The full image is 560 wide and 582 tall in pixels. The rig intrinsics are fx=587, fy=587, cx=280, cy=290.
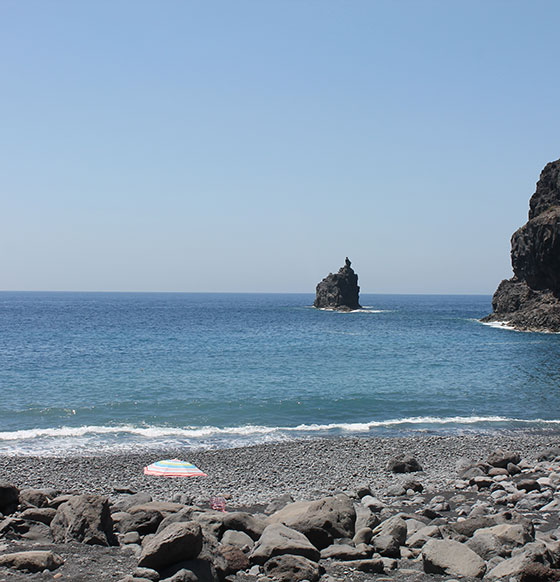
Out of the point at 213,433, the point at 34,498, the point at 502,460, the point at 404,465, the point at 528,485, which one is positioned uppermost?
the point at 34,498

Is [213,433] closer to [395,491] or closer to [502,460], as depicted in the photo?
[395,491]

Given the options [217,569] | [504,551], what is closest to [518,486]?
[504,551]

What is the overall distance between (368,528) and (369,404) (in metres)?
23.4

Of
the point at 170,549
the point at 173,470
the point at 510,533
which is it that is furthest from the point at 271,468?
the point at 170,549

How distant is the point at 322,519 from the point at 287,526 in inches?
29.9

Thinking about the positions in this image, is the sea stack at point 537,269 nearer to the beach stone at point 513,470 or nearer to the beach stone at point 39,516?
the beach stone at point 513,470

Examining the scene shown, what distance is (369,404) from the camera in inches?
1375

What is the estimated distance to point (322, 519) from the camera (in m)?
11.8

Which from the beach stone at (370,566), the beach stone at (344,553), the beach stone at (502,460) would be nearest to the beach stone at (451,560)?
the beach stone at (370,566)

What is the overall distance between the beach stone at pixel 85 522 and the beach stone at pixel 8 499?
1.76 meters

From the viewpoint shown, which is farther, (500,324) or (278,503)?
(500,324)

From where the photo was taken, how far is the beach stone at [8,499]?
1238 centimetres

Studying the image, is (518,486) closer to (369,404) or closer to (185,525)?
(185,525)

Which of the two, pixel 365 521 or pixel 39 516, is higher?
pixel 39 516
